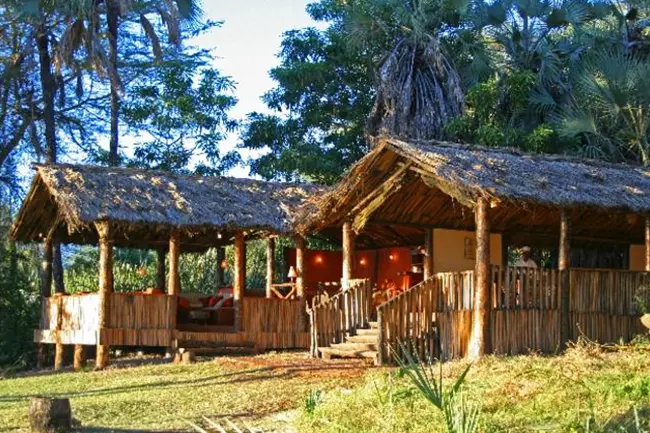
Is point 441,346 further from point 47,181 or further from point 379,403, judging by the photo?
point 47,181

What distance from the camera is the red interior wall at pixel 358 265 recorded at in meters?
18.6

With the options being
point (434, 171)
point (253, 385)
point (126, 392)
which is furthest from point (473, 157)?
point (126, 392)

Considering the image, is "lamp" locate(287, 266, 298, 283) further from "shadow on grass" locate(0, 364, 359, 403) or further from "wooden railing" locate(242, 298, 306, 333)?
"shadow on grass" locate(0, 364, 359, 403)

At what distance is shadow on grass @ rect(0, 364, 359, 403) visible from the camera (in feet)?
40.9

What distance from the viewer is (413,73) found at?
72.0ft

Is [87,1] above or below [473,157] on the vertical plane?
above

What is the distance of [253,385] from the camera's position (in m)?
12.0

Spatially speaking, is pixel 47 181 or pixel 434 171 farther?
pixel 47 181

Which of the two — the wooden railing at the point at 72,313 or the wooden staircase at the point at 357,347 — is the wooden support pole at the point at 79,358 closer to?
the wooden railing at the point at 72,313

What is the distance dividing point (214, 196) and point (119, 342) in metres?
3.00

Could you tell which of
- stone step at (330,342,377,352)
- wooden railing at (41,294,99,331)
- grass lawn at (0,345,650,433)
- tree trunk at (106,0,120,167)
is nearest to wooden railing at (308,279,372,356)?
stone step at (330,342,377,352)

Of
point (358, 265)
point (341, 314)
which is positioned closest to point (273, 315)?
point (341, 314)

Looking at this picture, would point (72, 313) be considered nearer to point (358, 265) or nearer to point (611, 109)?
point (358, 265)

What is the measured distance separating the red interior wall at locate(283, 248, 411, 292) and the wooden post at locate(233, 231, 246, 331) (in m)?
2.03
